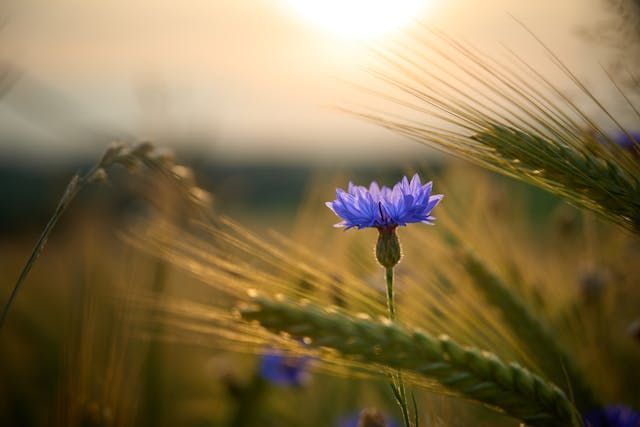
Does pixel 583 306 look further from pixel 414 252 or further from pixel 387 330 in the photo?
pixel 387 330

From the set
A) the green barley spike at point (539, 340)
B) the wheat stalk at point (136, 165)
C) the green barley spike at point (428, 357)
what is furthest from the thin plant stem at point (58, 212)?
the green barley spike at point (539, 340)

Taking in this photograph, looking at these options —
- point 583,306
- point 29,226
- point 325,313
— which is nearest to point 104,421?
point 325,313

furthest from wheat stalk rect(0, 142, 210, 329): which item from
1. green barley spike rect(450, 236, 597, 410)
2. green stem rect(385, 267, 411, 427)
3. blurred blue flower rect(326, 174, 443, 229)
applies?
green barley spike rect(450, 236, 597, 410)

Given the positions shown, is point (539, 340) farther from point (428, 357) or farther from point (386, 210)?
point (428, 357)

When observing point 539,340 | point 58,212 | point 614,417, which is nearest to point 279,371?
point 539,340

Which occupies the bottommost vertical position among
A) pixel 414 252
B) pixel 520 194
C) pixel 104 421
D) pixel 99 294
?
pixel 104 421

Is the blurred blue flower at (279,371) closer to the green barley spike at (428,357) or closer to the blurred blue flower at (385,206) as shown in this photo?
the blurred blue flower at (385,206)
